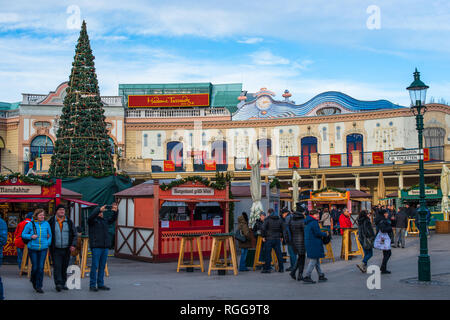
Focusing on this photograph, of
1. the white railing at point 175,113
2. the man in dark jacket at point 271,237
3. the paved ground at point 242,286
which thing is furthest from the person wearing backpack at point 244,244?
the white railing at point 175,113

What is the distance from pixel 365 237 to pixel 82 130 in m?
15.8

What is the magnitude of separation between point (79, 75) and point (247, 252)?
14838 mm

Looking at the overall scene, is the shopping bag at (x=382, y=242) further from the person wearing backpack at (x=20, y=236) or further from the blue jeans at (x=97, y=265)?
the person wearing backpack at (x=20, y=236)

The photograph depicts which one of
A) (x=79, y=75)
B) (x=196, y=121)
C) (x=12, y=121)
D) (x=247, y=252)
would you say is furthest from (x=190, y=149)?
(x=247, y=252)

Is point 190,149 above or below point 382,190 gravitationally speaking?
above

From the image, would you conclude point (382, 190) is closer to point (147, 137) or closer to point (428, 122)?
point (428, 122)

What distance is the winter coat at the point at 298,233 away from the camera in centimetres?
1057

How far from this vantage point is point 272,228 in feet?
40.8

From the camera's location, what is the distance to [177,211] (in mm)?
18828

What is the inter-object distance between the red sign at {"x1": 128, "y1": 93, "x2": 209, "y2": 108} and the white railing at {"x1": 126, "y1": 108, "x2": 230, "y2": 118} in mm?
1681

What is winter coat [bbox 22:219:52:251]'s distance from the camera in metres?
9.16

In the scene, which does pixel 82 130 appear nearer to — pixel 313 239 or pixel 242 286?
pixel 242 286
